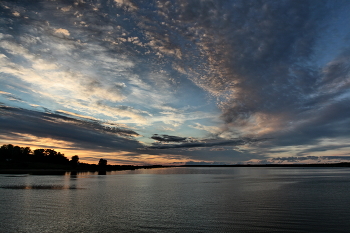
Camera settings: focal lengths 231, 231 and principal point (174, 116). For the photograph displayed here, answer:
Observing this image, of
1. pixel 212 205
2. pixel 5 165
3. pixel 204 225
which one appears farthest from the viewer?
pixel 5 165

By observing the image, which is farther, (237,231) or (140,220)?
(140,220)

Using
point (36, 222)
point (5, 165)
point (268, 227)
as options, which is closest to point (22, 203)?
point (36, 222)

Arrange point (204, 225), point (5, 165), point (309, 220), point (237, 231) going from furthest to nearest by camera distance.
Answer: point (5, 165) < point (309, 220) < point (204, 225) < point (237, 231)

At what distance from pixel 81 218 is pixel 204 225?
1293 cm

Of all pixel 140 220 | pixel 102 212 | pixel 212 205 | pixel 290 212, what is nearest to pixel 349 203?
pixel 290 212

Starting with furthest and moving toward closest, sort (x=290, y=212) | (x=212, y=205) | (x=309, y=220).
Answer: (x=212, y=205), (x=290, y=212), (x=309, y=220)

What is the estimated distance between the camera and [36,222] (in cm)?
2241

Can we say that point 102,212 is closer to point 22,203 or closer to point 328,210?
point 22,203

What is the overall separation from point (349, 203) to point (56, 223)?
37185mm

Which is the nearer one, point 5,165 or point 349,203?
point 349,203

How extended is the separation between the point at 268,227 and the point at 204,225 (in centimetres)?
568

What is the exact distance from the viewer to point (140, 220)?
23562 millimetres

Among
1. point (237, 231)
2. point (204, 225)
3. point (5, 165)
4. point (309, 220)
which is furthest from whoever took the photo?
point (5, 165)

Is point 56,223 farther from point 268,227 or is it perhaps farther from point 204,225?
point 268,227
